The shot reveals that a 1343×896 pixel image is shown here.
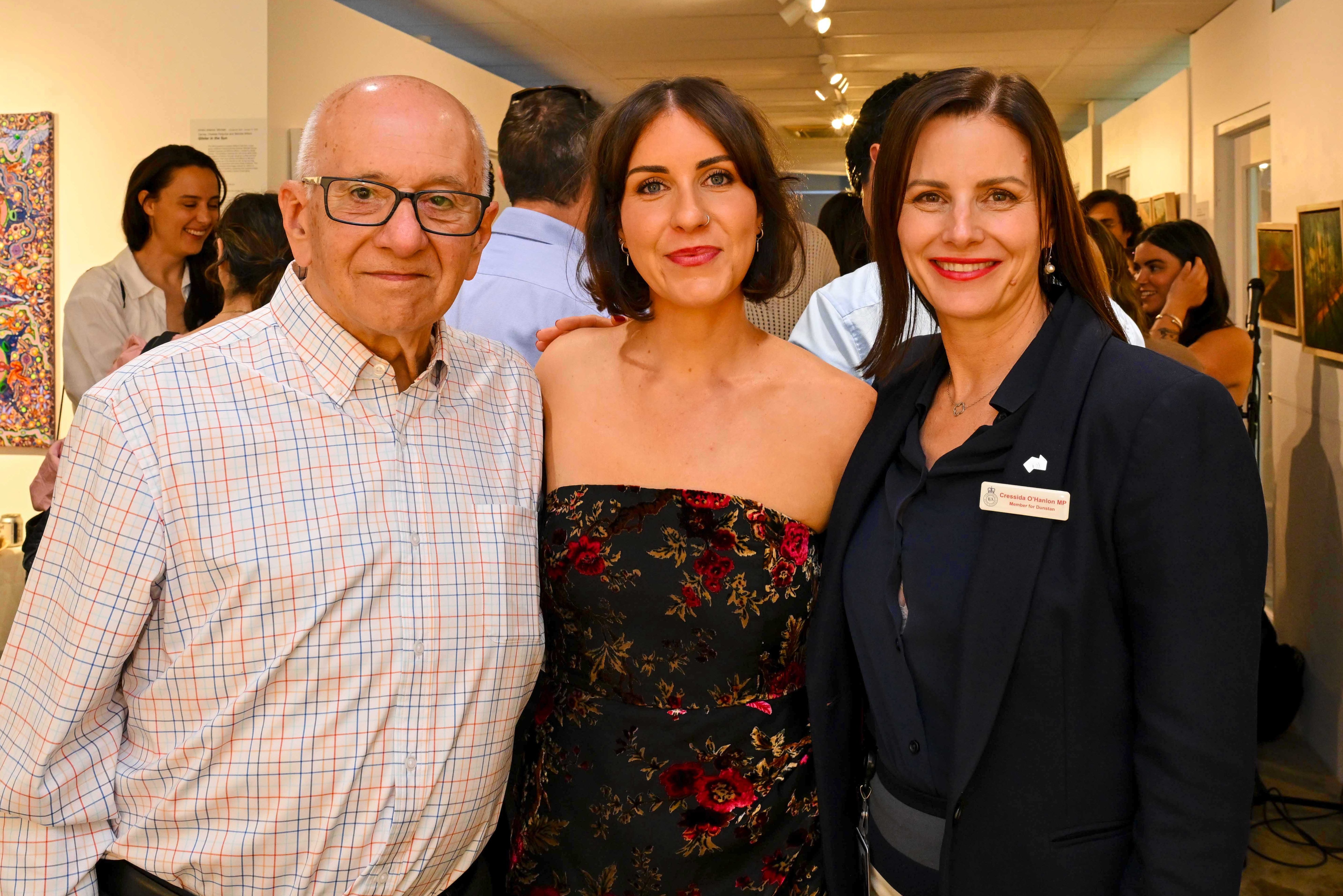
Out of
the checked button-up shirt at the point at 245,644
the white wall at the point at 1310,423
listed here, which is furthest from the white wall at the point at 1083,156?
the checked button-up shirt at the point at 245,644

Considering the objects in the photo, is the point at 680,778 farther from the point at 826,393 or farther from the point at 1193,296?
the point at 1193,296

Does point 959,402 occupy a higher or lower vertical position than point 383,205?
lower

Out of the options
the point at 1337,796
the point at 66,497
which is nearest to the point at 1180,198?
the point at 1337,796

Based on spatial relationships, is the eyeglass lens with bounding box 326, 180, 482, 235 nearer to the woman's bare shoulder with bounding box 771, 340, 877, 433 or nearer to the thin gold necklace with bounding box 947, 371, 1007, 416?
the woman's bare shoulder with bounding box 771, 340, 877, 433

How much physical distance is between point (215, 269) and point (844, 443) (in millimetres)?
2418

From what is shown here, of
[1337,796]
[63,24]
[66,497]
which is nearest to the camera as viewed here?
[66,497]

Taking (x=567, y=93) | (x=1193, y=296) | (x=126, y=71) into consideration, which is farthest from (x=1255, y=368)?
(x=126, y=71)

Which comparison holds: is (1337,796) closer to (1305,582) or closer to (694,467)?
(1305,582)

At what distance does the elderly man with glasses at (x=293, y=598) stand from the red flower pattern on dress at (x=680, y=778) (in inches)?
12.0

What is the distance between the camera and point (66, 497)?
1.44 meters

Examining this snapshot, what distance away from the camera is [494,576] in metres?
1.64

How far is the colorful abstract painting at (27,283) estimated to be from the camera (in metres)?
5.30

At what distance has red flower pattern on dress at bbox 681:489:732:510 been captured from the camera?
188cm

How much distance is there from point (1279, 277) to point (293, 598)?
572 centimetres
